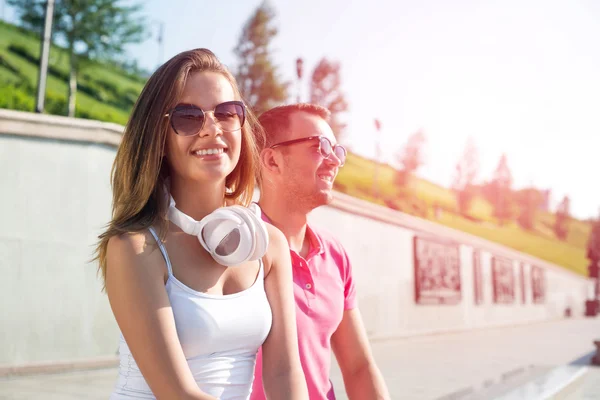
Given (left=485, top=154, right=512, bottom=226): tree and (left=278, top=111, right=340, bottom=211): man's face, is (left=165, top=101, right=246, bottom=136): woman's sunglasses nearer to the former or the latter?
(left=278, top=111, right=340, bottom=211): man's face

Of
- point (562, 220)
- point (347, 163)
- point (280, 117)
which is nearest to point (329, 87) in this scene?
point (347, 163)

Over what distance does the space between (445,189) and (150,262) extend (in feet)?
347

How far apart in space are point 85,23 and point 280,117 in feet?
133

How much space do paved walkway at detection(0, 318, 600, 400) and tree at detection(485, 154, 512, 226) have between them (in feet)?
295

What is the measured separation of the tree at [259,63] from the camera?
45875 millimetres

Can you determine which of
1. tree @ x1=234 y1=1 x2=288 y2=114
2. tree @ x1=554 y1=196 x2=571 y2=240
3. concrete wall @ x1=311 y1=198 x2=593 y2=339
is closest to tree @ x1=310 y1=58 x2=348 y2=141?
tree @ x1=234 y1=1 x2=288 y2=114

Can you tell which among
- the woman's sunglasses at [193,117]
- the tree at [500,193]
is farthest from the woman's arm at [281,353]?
the tree at [500,193]

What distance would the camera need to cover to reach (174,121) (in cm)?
147

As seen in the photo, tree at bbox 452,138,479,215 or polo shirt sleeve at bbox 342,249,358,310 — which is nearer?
polo shirt sleeve at bbox 342,249,358,310

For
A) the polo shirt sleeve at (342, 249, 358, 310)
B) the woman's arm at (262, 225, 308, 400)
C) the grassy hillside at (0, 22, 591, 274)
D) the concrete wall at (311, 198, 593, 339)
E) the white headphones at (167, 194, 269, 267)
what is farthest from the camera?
the grassy hillside at (0, 22, 591, 274)

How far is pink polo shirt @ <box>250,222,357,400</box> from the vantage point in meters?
1.89

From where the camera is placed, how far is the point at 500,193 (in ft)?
335

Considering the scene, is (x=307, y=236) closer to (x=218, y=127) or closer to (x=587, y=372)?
(x=218, y=127)

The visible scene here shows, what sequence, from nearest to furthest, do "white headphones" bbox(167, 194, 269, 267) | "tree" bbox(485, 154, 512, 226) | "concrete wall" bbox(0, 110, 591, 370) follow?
"white headphones" bbox(167, 194, 269, 267)
"concrete wall" bbox(0, 110, 591, 370)
"tree" bbox(485, 154, 512, 226)
